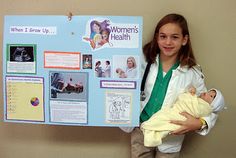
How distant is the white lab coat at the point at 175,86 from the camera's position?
→ 1445 mm

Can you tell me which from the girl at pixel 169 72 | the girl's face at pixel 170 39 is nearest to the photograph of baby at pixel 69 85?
the girl at pixel 169 72

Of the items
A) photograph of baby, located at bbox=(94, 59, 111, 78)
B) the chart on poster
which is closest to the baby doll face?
the chart on poster

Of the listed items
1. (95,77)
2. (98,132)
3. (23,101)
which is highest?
(95,77)

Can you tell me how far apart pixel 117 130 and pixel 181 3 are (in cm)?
82

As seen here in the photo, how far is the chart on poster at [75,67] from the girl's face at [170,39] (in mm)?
140

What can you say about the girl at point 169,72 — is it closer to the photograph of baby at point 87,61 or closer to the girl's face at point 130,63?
the girl's face at point 130,63

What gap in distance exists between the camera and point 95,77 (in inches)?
55.9

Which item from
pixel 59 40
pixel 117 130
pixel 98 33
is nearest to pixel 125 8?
pixel 98 33

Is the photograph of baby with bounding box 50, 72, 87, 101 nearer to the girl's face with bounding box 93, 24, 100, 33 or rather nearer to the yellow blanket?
the girl's face with bounding box 93, 24, 100, 33

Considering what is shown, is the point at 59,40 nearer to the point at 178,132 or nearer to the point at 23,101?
the point at 23,101

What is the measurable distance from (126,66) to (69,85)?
11.9 inches

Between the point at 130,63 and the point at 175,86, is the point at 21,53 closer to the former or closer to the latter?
the point at 130,63

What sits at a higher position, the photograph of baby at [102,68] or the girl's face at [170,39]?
the girl's face at [170,39]

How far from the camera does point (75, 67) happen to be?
56.1 inches
